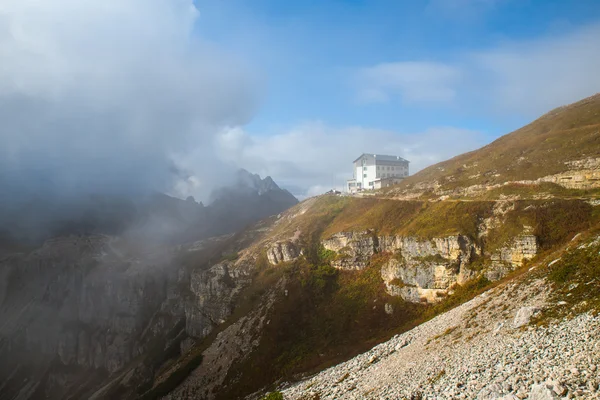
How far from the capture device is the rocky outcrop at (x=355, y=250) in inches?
3123

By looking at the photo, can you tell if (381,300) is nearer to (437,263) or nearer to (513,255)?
(437,263)

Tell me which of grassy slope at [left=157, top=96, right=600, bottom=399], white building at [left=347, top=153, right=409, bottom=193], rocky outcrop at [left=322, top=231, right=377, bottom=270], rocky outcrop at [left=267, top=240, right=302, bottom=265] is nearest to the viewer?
grassy slope at [left=157, top=96, right=600, bottom=399]

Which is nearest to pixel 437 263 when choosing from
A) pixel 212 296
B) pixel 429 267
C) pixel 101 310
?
pixel 429 267

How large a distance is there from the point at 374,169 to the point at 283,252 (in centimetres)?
6759

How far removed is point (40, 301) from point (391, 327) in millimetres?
196501

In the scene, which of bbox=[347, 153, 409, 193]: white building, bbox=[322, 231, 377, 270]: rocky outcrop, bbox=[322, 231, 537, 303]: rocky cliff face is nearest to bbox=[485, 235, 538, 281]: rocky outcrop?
bbox=[322, 231, 537, 303]: rocky cliff face

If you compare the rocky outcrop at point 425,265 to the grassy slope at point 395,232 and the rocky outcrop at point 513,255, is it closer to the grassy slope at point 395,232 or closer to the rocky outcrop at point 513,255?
the grassy slope at point 395,232

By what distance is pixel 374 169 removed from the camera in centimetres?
14400

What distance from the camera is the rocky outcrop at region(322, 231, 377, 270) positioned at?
79.3 meters

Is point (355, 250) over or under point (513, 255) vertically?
under

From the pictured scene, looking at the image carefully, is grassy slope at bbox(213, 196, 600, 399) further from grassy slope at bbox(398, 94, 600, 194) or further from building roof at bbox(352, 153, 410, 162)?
building roof at bbox(352, 153, 410, 162)

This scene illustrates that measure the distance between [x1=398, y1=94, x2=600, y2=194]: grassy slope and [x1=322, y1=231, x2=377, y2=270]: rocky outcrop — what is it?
23.8 meters

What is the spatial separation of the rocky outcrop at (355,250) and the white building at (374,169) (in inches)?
2316

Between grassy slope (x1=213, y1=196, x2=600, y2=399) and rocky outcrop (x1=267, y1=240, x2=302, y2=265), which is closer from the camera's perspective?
grassy slope (x1=213, y1=196, x2=600, y2=399)
